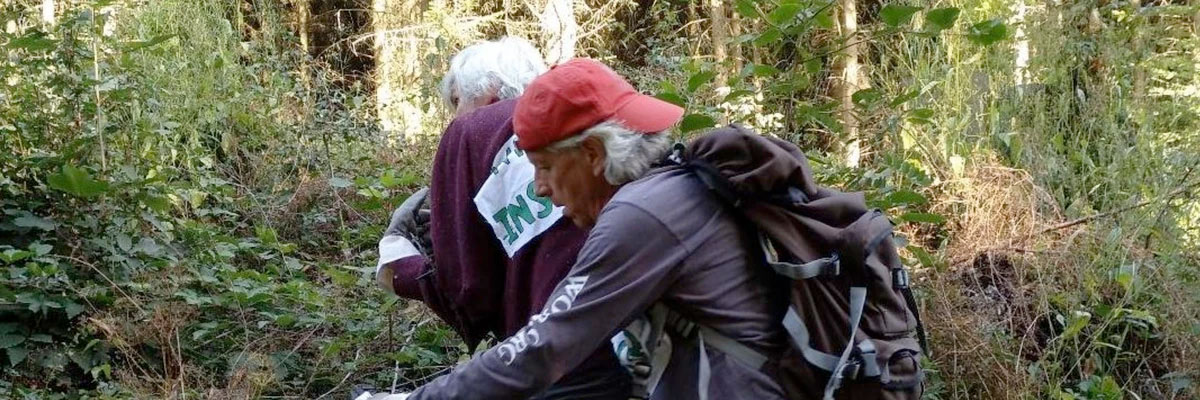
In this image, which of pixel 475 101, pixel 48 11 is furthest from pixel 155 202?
pixel 475 101

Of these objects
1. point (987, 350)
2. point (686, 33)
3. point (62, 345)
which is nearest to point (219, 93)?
point (62, 345)

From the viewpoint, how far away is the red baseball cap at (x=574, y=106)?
Answer: 6.90ft

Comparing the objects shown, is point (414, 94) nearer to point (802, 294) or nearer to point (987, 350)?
point (987, 350)

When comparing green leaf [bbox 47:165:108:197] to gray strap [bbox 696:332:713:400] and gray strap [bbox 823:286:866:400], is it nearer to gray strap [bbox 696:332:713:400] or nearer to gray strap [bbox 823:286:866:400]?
gray strap [bbox 696:332:713:400]

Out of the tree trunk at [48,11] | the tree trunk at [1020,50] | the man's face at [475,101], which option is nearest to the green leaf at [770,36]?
the man's face at [475,101]

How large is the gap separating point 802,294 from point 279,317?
2951 mm

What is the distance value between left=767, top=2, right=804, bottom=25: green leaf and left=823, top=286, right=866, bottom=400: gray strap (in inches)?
63.9

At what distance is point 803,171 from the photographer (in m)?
1.96

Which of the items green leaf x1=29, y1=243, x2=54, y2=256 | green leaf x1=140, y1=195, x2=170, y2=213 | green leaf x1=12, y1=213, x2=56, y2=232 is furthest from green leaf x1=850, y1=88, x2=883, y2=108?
green leaf x1=12, y1=213, x2=56, y2=232

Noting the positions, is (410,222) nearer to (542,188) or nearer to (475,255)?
(475,255)

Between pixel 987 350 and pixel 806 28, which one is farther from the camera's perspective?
pixel 987 350

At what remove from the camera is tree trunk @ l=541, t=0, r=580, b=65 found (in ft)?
29.2

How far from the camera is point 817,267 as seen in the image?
1905 millimetres

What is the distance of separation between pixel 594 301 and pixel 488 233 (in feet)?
3.43
